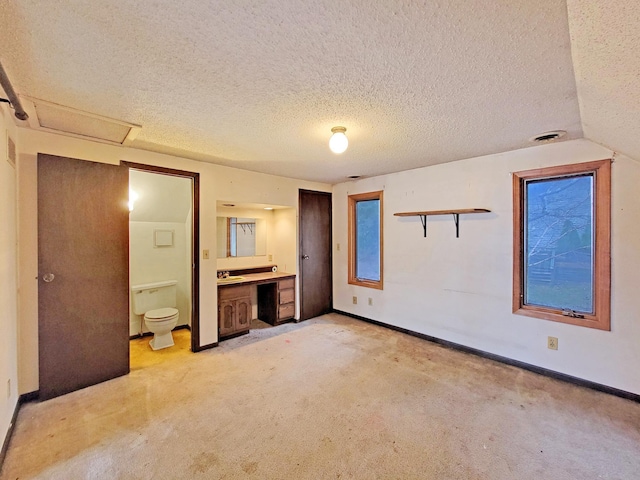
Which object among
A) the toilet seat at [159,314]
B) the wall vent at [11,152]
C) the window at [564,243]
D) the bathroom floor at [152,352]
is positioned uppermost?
the wall vent at [11,152]

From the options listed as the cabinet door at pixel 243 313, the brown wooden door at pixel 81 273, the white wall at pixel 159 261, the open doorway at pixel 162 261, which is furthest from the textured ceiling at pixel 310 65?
the cabinet door at pixel 243 313

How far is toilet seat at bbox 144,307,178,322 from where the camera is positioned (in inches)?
132

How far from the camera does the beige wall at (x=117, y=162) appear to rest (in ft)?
7.54

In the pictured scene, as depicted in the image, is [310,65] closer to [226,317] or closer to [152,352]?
[226,317]

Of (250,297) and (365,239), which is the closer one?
(250,297)

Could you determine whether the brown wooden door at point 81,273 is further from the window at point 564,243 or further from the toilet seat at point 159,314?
the window at point 564,243

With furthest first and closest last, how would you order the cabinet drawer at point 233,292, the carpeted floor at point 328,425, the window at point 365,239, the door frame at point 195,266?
the window at point 365,239 < the cabinet drawer at point 233,292 < the door frame at point 195,266 < the carpeted floor at point 328,425

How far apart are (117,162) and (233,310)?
2.13m

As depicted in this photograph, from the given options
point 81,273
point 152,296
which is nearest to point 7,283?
point 81,273

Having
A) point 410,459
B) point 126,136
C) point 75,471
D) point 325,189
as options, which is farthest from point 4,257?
point 325,189

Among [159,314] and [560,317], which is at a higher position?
[560,317]

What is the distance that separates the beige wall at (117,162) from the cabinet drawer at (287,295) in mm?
1073

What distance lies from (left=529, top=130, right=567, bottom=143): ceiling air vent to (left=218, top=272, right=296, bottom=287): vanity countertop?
3372mm

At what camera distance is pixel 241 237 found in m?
4.48
